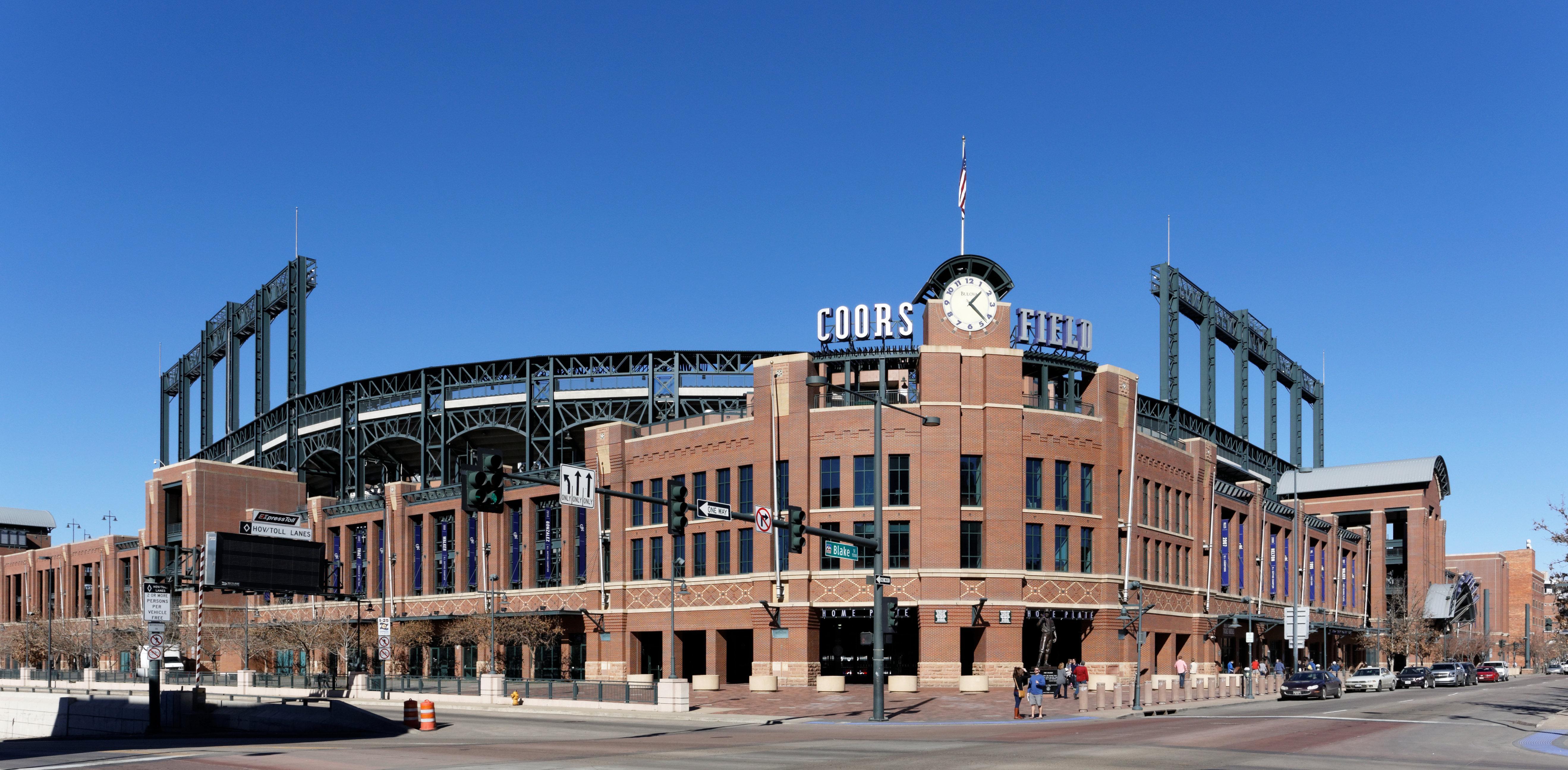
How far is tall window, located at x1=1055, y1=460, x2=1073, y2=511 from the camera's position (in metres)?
68.2

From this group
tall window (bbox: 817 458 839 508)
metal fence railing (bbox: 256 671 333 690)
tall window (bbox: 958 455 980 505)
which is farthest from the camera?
metal fence railing (bbox: 256 671 333 690)

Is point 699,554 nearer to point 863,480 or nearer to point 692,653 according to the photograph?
point 692,653

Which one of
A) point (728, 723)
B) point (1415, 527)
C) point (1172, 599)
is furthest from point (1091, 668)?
point (1415, 527)

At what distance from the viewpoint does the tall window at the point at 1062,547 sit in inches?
2675

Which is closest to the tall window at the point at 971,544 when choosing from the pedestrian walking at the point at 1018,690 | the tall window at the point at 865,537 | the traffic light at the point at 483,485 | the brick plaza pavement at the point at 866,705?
the tall window at the point at 865,537

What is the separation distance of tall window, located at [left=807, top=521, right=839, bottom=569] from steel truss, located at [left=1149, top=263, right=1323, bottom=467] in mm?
36601

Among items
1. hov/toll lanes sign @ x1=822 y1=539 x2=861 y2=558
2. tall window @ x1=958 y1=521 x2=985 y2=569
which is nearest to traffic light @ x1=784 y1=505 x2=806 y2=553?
hov/toll lanes sign @ x1=822 y1=539 x2=861 y2=558

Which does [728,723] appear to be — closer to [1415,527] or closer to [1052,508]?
[1052,508]

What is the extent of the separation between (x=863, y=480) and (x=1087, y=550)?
1242cm

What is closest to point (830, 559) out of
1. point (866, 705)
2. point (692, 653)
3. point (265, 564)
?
point (692, 653)

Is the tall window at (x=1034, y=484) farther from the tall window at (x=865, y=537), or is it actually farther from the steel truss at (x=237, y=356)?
the steel truss at (x=237, y=356)

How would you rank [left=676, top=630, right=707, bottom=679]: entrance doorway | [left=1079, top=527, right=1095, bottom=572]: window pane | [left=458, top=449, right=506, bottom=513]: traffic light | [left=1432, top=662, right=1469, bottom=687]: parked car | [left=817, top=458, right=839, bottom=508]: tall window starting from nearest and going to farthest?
[left=458, top=449, right=506, bottom=513]: traffic light → [left=817, top=458, right=839, bottom=508]: tall window → [left=1079, top=527, right=1095, bottom=572]: window pane → [left=676, top=630, right=707, bottom=679]: entrance doorway → [left=1432, top=662, right=1469, bottom=687]: parked car

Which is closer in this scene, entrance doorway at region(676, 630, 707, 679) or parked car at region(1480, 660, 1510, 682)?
entrance doorway at region(676, 630, 707, 679)

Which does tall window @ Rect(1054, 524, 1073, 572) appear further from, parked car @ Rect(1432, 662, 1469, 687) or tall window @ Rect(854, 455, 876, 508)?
parked car @ Rect(1432, 662, 1469, 687)
